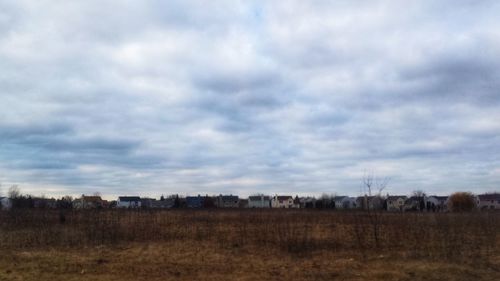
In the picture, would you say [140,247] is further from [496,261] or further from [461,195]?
[461,195]

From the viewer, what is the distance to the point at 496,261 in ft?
44.8

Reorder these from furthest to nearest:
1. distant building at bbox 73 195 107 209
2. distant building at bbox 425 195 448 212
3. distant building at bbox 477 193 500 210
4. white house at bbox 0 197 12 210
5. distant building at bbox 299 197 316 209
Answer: distant building at bbox 477 193 500 210
distant building at bbox 299 197 316 209
distant building at bbox 425 195 448 212
white house at bbox 0 197 12 210
distant building at bbox 73 195 107 209

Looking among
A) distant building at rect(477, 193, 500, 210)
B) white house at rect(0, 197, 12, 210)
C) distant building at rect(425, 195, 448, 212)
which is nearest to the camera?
white house at rect(0, 197, 12, 210)

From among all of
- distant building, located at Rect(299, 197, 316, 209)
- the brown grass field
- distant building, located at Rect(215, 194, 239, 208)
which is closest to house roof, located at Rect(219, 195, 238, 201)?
distant building, located at Rect(215, 194, 239, 208)

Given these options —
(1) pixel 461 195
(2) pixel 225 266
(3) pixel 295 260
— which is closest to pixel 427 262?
(3) pixel 295 260

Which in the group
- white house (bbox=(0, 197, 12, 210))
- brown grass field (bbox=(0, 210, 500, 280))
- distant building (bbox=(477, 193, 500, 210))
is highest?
white house (bbox=(0, 197, 12, 210))

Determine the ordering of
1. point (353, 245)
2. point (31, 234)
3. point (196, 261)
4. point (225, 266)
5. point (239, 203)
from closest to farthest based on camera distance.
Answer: point (225, 266) → point (196, 261) → point (353, 245) → point (31, 234) → point (239, 203)

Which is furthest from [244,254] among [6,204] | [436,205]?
[436,205]

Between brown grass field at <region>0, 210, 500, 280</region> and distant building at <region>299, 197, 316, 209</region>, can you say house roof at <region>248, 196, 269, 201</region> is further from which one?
brown grass field at <region>0, 210, 500, 280</region>

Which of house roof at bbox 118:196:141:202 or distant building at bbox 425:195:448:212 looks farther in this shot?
house roof at bbox 118:196:141:202

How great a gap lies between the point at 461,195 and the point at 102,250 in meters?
77.7

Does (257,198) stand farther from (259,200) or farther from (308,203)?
(308,203)

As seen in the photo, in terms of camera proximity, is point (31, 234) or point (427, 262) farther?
point (31, 234)

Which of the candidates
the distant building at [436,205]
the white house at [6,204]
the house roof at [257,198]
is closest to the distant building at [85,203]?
the white house at [6,204]
